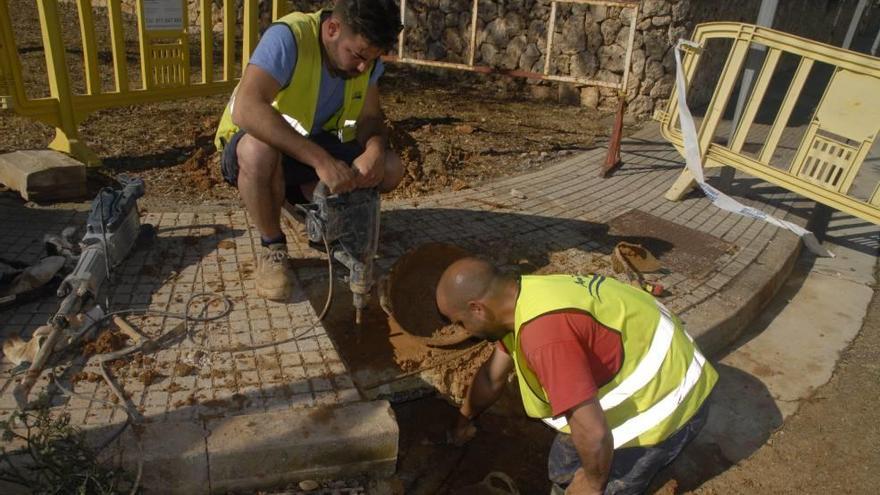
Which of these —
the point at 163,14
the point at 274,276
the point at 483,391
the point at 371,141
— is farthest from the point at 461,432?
the point at 163,14

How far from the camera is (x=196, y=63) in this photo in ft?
31.3

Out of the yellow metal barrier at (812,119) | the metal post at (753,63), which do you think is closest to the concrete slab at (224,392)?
the yellow metal barrier at (812,119)

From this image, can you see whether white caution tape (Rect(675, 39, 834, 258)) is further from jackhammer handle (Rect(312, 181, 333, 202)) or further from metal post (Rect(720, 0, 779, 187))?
jackhammer handle (Rect(312, 181, 333, 202))

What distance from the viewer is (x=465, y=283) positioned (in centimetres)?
234

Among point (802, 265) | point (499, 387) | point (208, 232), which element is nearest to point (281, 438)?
point (499, 387)

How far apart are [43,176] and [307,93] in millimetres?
2347

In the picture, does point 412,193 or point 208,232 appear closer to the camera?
point 208,232

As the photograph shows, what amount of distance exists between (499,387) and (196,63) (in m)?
8.49

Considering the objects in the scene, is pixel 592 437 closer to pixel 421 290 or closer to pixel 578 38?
pixel 421 290

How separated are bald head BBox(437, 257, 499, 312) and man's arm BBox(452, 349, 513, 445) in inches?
24.9

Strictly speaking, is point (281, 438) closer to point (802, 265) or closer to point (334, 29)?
point (334, 29)

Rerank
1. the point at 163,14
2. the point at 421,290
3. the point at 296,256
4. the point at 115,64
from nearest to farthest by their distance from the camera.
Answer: the point at 421,290, the point at 296,256, the point at 115,64, the point at 163,14

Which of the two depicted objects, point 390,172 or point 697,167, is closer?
point 390,172

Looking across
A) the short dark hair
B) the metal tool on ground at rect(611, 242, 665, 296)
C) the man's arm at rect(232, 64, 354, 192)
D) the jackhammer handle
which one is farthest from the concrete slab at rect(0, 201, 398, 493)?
the metal tool on ground at rect(611, 242, 665, 296)
